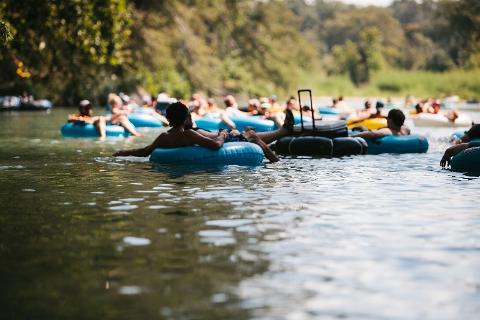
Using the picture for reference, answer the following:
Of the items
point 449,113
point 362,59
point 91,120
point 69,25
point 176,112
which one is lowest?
point 449,113

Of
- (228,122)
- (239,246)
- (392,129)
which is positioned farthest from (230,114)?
(239,246)

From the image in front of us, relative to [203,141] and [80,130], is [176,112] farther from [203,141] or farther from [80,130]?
[80,130]

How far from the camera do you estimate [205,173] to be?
1141 cm

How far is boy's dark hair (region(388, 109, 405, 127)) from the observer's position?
1570 cm

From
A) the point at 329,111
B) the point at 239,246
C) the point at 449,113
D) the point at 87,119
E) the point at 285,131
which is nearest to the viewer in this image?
the point at 239,246

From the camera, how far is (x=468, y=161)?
1158 cm

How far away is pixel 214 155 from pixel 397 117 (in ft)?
15.8

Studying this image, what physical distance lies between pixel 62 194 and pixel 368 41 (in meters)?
77.3

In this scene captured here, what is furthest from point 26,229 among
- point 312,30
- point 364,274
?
point 312,30

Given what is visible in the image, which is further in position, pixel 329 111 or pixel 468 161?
pixel 329 111

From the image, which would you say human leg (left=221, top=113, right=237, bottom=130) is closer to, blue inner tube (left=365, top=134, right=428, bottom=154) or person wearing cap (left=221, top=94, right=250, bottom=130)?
person wearing cap (left=221, top=94, right=250, bottom=130)

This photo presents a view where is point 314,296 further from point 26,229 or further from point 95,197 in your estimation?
point 95,197

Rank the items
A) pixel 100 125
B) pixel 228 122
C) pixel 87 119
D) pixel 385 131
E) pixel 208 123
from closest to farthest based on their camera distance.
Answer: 1. pixel 385 131
2. pixel 228 122
3. pixel 100 125
4. pixel 87 119
5. pixel 208 123

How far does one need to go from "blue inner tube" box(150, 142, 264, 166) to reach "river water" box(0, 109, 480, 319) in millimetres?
899
